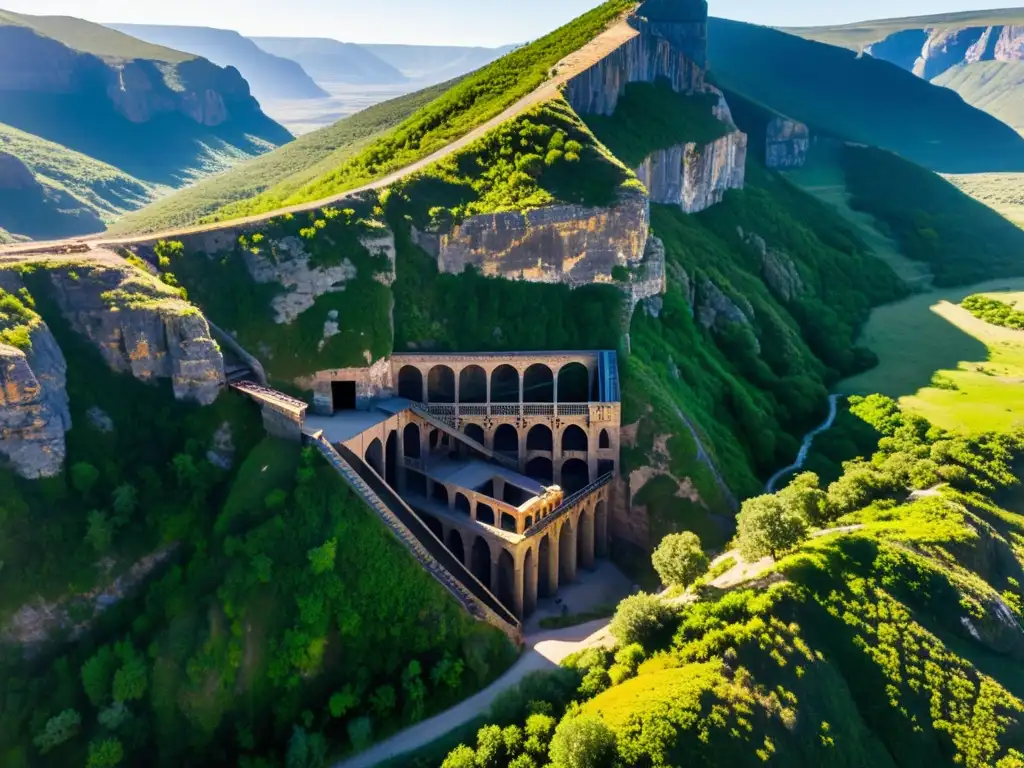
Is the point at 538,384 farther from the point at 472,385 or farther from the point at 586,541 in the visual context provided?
the point at 586,541

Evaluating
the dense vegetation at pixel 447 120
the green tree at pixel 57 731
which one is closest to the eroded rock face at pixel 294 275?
the dense vegetation at pixel 447 120

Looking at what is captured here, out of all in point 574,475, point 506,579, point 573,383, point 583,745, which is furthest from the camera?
point 573,383

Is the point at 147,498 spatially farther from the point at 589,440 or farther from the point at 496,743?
the point at 589,440

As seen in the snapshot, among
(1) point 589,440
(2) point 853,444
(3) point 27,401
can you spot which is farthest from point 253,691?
(2) point 853,444

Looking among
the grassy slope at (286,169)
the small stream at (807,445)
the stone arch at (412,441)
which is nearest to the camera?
the stone arch at (412,441)

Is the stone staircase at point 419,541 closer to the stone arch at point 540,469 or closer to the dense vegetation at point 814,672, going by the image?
the dense vegetation at point 814,672

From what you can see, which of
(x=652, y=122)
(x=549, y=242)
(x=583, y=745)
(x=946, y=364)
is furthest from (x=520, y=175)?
(x=946, y=364)

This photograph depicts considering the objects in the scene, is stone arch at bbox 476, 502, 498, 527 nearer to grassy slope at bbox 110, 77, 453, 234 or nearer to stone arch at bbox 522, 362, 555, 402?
stone arch at bbox 522, 362, 555, 402
